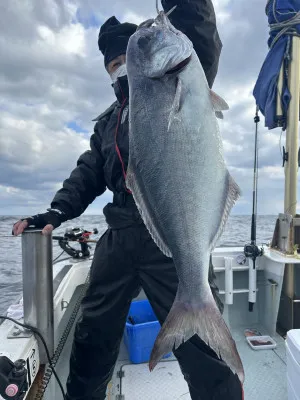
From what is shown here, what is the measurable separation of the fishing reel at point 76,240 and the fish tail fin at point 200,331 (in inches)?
87.0

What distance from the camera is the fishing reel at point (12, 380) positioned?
65.5 inches

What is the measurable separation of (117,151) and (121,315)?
1.06 meters

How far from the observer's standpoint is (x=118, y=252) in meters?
2.20

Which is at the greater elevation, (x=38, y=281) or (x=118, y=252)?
(x=118, y=252)

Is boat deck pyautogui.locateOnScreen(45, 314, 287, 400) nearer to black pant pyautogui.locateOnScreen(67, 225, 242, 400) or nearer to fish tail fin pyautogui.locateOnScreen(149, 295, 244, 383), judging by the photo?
black pant pyautogui.locateOnScreen(67, 225, 242, 400)

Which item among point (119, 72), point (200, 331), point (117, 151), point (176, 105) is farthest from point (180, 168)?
point (119, 72)

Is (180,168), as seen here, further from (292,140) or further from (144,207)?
(292,140)

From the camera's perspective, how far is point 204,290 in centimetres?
156

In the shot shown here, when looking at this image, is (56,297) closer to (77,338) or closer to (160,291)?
(77,338)

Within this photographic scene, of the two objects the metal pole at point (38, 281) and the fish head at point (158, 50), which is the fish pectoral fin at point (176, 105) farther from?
the metal pole at point (38, 281)

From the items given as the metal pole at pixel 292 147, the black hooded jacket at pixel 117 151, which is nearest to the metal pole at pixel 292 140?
the metal pole at pixel 292 147

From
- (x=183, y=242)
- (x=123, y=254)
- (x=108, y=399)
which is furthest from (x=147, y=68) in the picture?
(x=108, y=399)

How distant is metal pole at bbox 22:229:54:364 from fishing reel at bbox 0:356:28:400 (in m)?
0.39

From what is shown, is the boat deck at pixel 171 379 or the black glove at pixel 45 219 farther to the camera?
the boat deck at pixel 171 379
